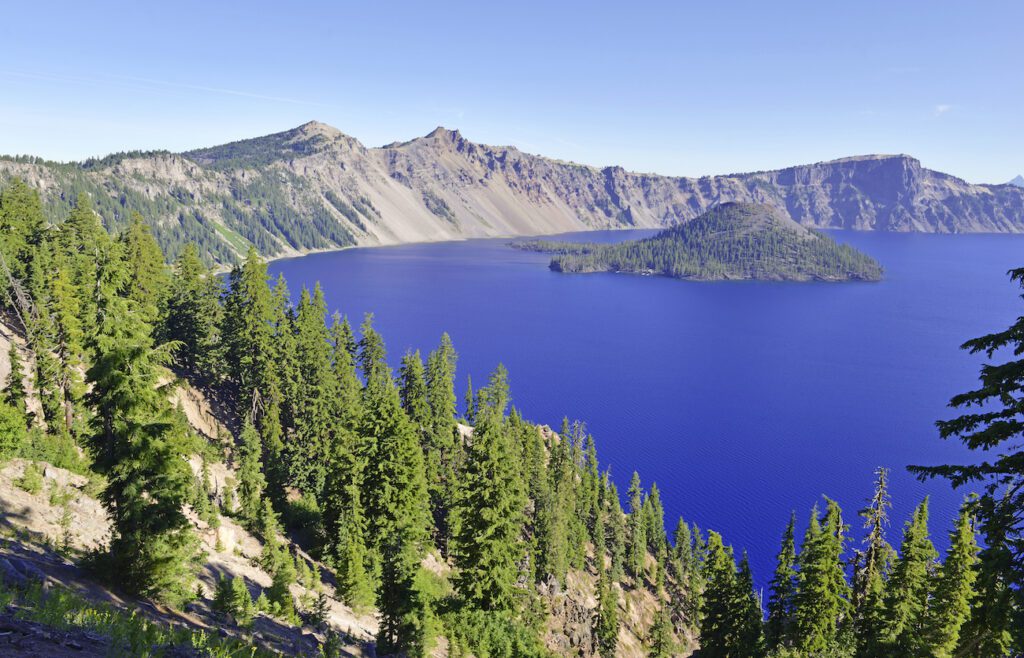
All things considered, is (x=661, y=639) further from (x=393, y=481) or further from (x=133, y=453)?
(x=133, y=453)

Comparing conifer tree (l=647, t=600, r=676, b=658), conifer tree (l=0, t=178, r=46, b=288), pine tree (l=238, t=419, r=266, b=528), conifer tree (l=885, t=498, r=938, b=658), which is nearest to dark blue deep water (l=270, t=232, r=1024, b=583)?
conifer tree (l=647, t=600, r=676, b=658)

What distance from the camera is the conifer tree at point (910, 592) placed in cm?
3456

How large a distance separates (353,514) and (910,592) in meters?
35.7

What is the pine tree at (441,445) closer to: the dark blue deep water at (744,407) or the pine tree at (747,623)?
the pine tree at (747,623)

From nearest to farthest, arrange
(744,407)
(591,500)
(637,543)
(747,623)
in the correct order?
(747,623) < (637,543) < (591,500) < (744,407)

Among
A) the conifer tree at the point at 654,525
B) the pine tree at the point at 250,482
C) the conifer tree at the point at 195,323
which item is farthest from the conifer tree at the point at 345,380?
the conifer tree at the point at 654,525

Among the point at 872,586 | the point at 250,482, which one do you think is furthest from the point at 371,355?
the point at 872,586

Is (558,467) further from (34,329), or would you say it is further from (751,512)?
(34,329)

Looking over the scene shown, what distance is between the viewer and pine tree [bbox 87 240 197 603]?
838 inches

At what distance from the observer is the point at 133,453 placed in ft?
70.9

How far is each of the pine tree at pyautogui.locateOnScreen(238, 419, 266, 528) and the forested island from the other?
0.25m

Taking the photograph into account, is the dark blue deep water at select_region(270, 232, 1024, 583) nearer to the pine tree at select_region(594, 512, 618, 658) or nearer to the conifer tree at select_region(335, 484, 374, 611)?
the pine tree at select_region(594, 512, 618, 658)

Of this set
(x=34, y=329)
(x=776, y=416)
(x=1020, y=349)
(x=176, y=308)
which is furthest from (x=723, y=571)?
(x=776, y=416)

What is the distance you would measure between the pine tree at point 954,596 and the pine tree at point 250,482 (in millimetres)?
43806
